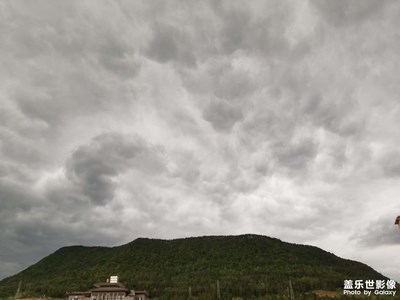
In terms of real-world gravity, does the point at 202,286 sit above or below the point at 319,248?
below

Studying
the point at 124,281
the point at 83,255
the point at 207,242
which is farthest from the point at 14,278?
the point at 207,242

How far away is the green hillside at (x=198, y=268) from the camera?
9644cm

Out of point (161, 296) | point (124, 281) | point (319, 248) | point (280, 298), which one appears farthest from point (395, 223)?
point (319, 248)

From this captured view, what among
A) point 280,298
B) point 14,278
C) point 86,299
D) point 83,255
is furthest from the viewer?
point 83,255

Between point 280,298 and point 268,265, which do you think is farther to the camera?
point 268,265

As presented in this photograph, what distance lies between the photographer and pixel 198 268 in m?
132

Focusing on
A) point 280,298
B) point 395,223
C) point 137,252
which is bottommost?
point 280,298

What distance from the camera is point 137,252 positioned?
513ft

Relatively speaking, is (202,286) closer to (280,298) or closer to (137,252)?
(280,298)

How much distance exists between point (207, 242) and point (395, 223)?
137564 mm

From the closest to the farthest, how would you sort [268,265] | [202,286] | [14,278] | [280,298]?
[280,298] < [202,286] < [268,265] < [14,278]

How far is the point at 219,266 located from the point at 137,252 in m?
40.8

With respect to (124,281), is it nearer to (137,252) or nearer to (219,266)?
(219,266)

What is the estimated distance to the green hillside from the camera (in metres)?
96.4
